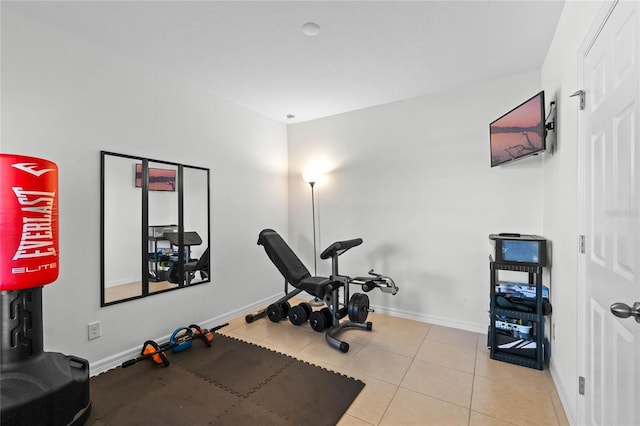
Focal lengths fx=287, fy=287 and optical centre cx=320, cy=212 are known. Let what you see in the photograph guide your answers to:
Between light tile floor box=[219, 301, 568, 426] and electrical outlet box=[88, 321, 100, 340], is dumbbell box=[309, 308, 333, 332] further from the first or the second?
electrical outlet box=[88, 321, 100, 340]

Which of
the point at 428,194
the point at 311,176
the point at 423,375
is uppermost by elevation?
the point at 311,176

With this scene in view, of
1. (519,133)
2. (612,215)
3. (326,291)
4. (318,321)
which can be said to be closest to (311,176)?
(326,291)

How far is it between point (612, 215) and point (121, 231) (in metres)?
3.23

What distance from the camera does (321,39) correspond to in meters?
2.30

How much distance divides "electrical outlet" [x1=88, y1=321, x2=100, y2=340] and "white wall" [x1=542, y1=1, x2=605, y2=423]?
10.9 ft

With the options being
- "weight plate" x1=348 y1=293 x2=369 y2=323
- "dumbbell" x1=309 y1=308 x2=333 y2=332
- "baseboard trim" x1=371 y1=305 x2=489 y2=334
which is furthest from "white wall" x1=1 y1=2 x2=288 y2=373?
"baseboard trim" x1=371 y1=305 x2=489 y2=334

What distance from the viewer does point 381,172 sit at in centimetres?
368

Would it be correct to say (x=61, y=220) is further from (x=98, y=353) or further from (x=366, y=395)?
(x=366, y=395)

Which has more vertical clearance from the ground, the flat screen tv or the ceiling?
the ceiling

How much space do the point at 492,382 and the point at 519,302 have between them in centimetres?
71

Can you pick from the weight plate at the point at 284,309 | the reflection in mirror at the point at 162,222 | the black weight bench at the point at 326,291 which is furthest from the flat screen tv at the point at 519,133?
the reflection in mirror at the point at 162,222

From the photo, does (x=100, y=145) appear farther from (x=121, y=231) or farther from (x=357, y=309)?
(x=357, y=309)

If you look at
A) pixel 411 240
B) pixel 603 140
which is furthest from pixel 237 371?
pixel 603 140

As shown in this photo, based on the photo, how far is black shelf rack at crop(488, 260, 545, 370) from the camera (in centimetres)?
230
